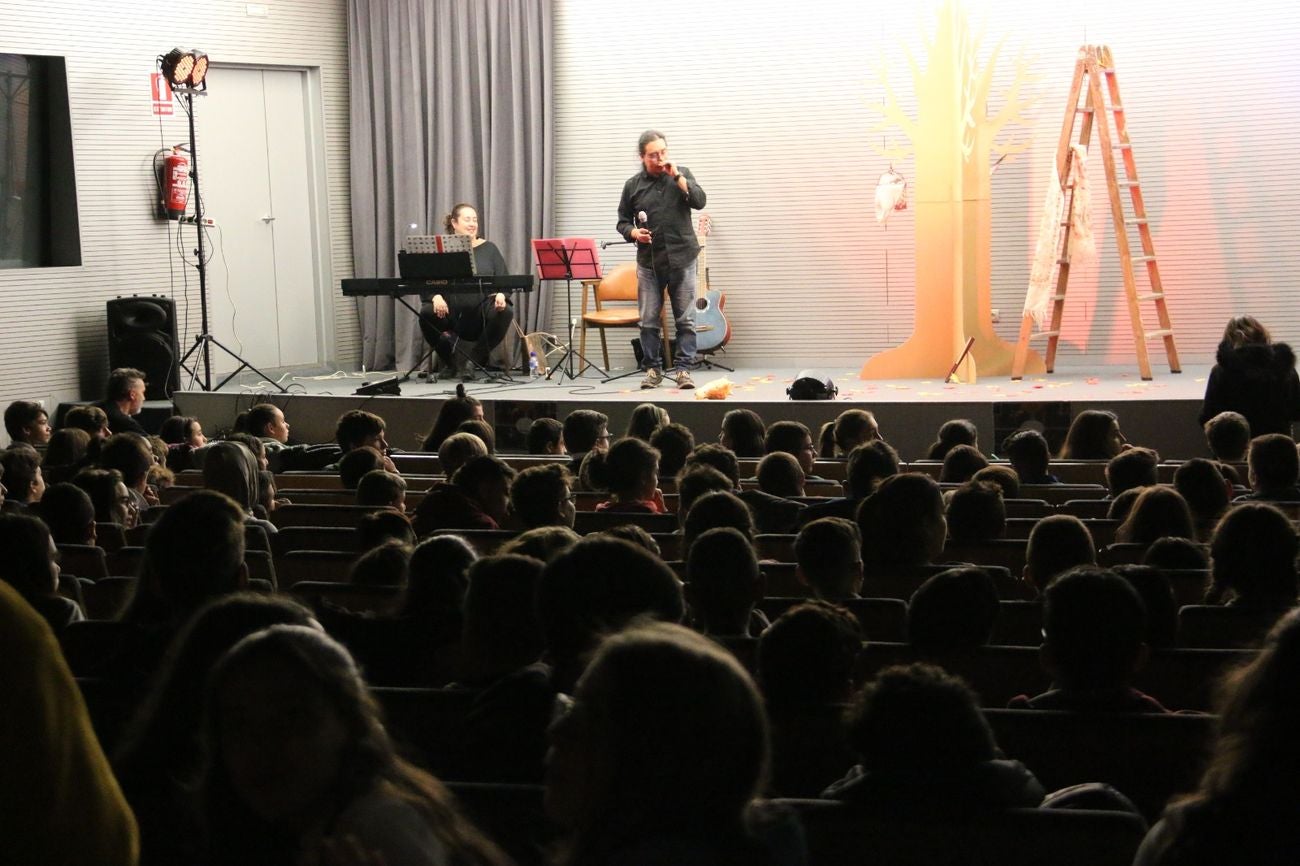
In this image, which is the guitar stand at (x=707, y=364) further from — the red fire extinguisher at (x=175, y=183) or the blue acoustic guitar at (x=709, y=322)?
the red fire extinguisher at (x=175, y=183)

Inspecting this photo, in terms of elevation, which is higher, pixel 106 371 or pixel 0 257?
pixel 0 257

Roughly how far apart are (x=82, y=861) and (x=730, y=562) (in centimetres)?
177

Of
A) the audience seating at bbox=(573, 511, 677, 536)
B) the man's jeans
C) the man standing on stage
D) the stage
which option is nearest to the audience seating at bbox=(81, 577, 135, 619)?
the audience seating at bbox=(573, 511, 677, 536)

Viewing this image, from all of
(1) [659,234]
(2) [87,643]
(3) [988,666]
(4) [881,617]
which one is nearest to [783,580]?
(4) [881,617]

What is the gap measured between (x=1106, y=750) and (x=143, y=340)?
8352 millimetres

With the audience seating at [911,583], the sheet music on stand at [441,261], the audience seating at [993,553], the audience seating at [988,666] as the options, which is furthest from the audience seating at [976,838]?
the sheet music on stand at [441,261]

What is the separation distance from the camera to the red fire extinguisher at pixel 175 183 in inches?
400

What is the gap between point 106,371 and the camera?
1012cm

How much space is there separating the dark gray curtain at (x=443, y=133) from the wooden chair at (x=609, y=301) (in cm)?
51

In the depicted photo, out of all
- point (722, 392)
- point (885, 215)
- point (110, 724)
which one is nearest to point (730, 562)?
point (110, 724)

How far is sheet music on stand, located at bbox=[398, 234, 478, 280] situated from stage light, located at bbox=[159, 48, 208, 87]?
5.39 ft

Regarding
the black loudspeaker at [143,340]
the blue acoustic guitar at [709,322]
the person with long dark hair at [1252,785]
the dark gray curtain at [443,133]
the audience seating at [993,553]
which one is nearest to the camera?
the person with long dark hair at [1252,785]

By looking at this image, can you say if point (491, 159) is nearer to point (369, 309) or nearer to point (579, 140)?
point (579, 140)

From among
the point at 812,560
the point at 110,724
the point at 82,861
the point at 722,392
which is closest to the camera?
the point at 82,861
